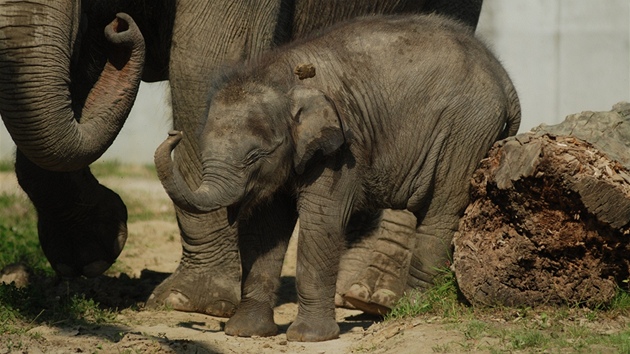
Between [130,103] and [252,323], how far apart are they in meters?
1.31

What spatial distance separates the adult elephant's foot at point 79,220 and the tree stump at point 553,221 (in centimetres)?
250

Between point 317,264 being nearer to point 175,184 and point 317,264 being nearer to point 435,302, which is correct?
point 435,302

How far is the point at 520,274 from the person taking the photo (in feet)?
21.3

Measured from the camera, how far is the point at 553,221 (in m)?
6.41

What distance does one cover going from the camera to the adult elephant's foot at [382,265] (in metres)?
7.57

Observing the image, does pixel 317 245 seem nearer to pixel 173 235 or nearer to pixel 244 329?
pixel 244 329

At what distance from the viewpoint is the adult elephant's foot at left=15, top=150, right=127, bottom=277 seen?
8.19 metres

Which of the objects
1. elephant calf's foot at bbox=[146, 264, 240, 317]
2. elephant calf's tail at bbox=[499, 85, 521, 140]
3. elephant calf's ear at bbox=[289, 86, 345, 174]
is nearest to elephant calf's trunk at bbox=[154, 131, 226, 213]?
elephant calf's ear at bbox=[289, 86, 345, 174]

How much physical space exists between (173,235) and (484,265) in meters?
4.35

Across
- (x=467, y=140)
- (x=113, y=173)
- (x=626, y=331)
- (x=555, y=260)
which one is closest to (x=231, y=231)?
(x=467, y=140)

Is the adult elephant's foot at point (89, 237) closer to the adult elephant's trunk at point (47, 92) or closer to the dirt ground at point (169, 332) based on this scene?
the dirt ground at point (169, 332)

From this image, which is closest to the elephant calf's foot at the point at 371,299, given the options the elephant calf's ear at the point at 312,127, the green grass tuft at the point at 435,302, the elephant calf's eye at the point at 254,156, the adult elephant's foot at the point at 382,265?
the adult elephant's foot at the point at 382,265

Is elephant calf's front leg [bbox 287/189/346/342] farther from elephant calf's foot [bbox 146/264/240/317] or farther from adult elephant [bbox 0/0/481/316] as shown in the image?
elephant calf's foot [bbox 146/264/240/317]

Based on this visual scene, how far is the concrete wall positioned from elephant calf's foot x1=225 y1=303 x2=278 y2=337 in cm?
881
